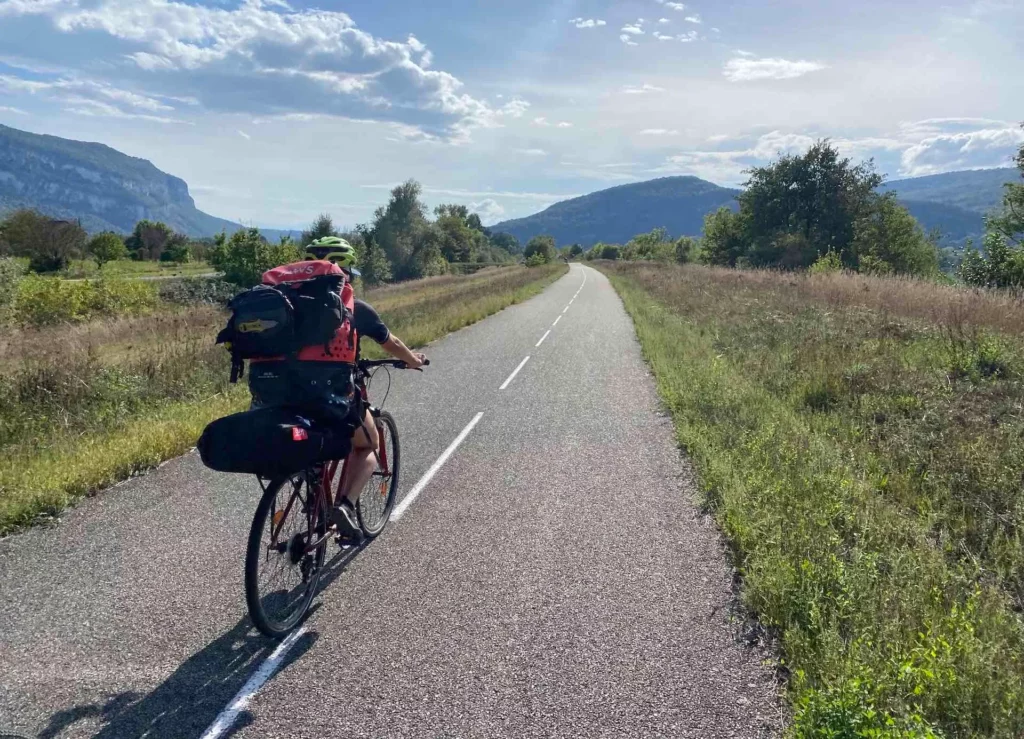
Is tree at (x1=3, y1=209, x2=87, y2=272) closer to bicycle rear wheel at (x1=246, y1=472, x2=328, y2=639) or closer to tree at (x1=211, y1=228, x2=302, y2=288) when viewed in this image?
tree at (x1=211, y1=228, x2=302, y2=288)

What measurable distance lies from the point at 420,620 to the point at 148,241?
9918 centimetres

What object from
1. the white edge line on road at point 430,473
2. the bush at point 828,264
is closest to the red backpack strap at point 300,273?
the white edge line on road at point 430,473

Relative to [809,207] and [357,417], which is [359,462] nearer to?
[357,417]

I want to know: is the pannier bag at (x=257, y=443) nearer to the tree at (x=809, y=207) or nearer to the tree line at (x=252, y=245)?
the tree line at (x=252, y=245)

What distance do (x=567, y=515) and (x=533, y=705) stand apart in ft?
8.03

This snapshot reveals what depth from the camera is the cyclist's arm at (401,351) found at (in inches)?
174

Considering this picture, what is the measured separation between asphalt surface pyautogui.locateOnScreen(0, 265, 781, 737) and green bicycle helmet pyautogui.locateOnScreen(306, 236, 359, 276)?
2.04 meters

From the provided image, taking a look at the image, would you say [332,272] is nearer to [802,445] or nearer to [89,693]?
[89,693]

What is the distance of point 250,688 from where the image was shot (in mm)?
3055

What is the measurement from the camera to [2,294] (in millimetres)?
22344

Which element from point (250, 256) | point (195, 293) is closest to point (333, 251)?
point (195, 293)

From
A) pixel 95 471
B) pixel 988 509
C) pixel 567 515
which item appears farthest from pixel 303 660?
pixel 988 509

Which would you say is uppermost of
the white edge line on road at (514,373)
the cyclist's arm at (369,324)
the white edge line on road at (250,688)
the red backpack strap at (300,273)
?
the red backpack strap at (300,273)

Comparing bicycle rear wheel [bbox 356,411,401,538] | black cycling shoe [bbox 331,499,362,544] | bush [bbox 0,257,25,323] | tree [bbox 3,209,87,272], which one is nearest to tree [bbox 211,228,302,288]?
tree [bbox 3,209,87,272]
